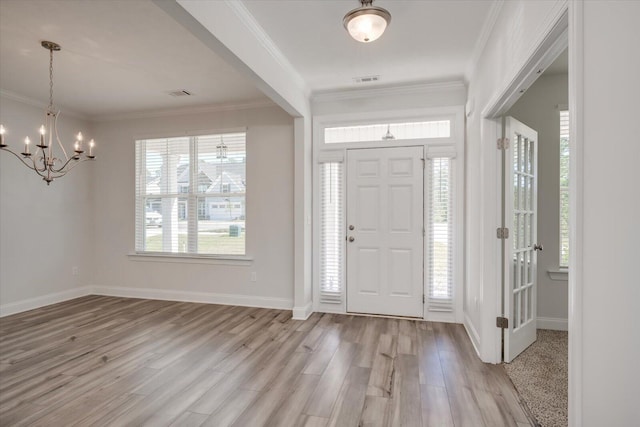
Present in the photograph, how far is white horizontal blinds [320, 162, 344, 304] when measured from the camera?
4086mm

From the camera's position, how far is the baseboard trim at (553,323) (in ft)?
11.4

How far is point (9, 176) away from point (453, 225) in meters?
5.52

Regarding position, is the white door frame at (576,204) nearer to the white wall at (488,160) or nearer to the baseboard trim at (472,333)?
the white wall at (488,160)

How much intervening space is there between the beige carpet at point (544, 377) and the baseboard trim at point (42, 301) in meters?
5.57

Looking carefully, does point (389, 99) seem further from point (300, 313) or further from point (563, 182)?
point (300, 313)

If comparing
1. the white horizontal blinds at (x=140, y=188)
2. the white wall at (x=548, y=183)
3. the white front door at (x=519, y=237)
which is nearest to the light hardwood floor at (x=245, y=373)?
the white front door at (x=519, y=237)

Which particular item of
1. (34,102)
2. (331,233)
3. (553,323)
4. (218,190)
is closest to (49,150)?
(34,102)

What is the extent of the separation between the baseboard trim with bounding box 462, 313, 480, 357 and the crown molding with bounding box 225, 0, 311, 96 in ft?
10.5

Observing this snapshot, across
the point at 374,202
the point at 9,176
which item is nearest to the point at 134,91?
the point at 9,176

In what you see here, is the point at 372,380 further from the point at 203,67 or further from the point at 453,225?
the point at 203,67

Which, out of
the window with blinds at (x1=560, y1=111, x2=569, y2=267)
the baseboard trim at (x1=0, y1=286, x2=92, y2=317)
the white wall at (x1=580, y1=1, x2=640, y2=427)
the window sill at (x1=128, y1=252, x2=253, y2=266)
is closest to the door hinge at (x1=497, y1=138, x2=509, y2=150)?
the window with blinds at (x1=560, y1=111, x2=569, y2=267)

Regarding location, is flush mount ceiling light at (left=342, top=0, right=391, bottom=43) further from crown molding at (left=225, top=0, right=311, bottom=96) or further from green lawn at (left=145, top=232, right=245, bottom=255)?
green lawn at (left=145, top=232, right=245, bottom=255)

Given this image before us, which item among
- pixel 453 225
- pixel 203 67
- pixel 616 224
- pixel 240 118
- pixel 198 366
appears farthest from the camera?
pixel 240 118

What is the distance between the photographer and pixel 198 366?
2695 millimetres
